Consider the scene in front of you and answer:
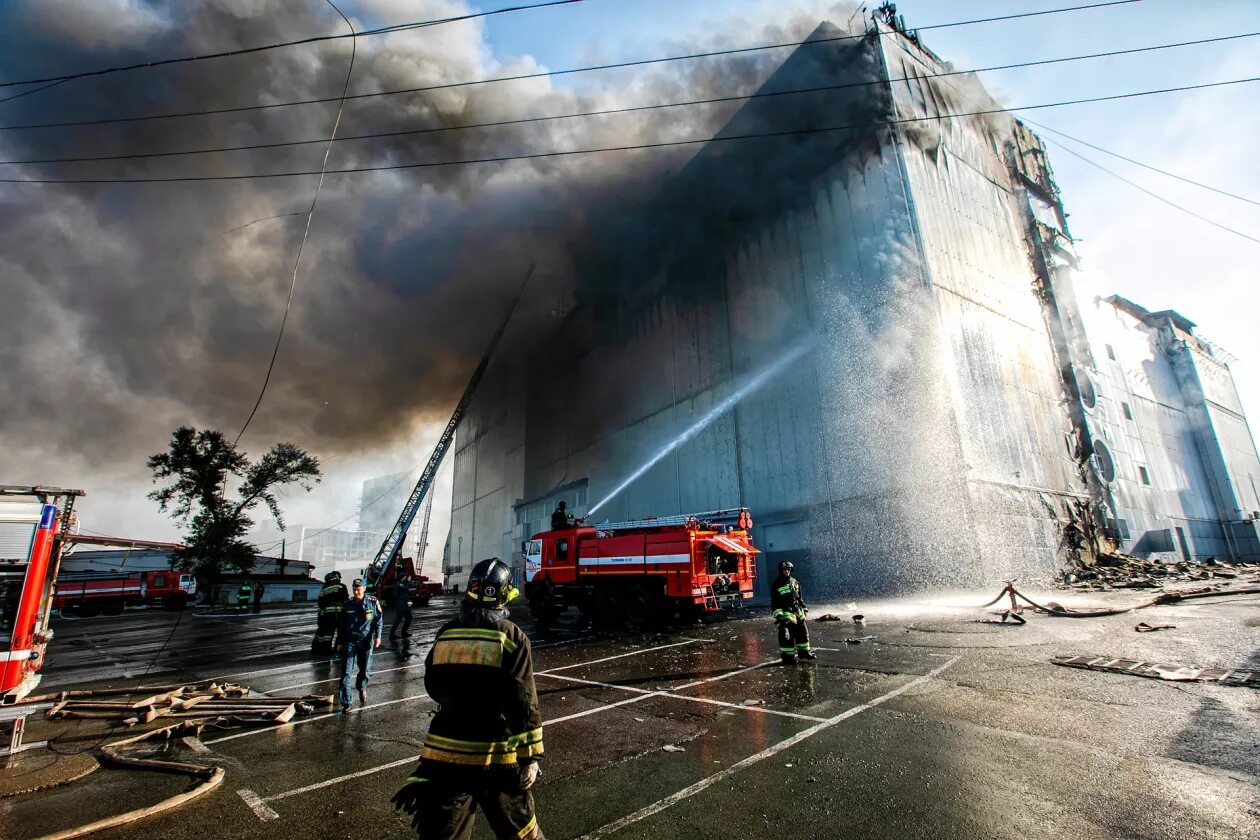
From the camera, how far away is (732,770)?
3.72m

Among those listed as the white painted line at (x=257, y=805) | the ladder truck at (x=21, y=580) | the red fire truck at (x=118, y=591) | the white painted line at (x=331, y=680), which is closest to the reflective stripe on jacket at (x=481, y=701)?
the white painted line at (x=257, y=805)

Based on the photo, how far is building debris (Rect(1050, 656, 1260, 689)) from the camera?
18.0ft

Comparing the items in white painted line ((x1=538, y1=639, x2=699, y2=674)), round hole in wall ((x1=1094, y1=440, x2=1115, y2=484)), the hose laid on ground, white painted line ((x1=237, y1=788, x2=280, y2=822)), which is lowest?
white painted line ((x1=538, y1=639, x2=699, y2=674))

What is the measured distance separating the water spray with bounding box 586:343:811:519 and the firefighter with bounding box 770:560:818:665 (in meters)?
12.7

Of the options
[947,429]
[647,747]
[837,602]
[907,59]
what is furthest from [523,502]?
[647,747]

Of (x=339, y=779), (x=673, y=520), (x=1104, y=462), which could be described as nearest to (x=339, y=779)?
(x=339, y=779)

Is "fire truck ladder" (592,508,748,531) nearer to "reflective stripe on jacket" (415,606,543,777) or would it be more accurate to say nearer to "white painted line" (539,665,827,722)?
"white painted line" (539,665,827,722)

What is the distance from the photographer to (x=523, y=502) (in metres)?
35.4

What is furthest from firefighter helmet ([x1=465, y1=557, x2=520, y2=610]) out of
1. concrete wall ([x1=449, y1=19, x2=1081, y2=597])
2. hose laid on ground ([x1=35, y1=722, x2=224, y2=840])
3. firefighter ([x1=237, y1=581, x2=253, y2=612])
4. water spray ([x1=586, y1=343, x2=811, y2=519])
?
firefighter ([x1=237, y1=581, x2=253, y2=612])

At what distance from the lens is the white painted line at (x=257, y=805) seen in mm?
3314

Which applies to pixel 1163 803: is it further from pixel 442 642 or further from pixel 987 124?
pixel 987 124

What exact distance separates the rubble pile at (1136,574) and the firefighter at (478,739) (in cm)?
1958

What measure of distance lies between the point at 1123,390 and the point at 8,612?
1426 inches

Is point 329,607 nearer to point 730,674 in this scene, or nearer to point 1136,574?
point 730,674
